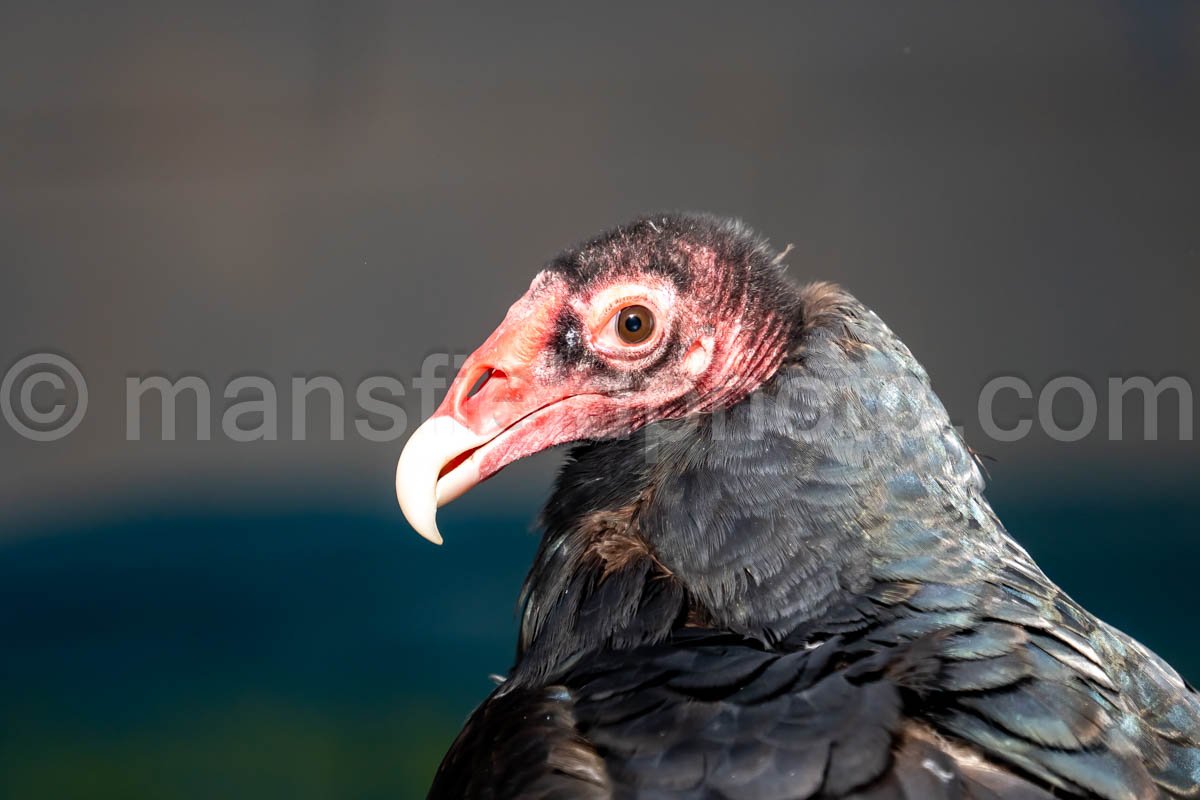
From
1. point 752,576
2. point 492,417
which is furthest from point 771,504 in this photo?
point 492,417

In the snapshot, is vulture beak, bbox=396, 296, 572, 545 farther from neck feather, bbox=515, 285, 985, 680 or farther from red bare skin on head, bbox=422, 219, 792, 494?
neck feather, bbox=515, 285, 985, 680

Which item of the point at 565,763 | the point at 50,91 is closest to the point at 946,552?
the point at 565,763

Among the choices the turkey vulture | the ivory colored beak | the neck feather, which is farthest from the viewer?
the ivory colored beak

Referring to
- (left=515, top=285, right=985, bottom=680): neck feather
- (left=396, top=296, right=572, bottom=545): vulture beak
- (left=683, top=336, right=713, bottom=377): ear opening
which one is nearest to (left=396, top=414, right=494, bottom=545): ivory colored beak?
(left=396, top=296, right=572, bottom=545): vulture beak

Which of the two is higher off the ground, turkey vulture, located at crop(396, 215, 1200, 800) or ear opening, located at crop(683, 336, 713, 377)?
ear opening, located at crop(683, 336, 713, 377)

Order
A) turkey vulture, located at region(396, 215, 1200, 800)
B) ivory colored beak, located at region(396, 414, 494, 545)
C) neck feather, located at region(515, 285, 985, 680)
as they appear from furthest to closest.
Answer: ivory colored beak, located at region(396, 414, 494, 545)
neck feather, located at region(515, 285, 985, 680)
turkey vulture, located at region(396, 215, 1200, 800)

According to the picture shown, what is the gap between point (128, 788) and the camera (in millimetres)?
4363

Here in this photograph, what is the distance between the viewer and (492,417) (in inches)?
78.0

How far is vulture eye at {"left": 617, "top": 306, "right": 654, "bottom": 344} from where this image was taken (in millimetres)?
1938

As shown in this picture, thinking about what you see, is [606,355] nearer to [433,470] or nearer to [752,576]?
[433,470]

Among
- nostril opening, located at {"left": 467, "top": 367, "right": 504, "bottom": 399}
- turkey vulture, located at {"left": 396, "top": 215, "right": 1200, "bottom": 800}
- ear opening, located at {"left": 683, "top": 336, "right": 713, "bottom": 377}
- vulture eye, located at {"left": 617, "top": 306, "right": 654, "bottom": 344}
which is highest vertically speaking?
vulture eye, located at {"left": 617, "top": 306, "right": 654, "bottom": 344}

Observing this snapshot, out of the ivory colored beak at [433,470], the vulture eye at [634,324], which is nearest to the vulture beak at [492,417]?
the ivory colored beak at [433,470]

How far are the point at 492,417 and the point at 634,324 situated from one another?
28 centimetres

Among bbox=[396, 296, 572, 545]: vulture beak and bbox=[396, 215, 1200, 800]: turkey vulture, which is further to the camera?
bbox=[396, 296, 572, 545]: vulture beak
